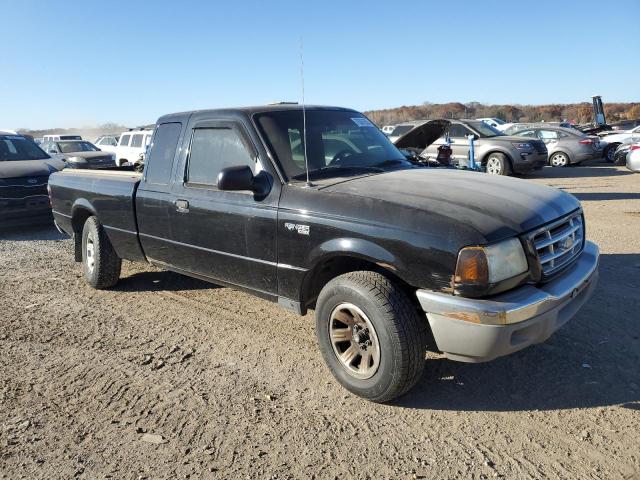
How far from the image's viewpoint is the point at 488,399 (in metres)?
3.27

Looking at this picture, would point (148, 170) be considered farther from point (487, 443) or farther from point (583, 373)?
point (583, 373)

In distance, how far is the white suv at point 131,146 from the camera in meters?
18.5

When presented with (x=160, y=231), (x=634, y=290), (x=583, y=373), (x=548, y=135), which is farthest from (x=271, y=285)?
(x=548, y=135)

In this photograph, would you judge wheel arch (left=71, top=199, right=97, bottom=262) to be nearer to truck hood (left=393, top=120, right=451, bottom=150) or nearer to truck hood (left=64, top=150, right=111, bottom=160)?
truck hood (left=393, top=120, right=451, bottom=150)

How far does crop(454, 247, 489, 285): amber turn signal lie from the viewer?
9.05ft

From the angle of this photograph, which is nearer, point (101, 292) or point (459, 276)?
point (459, 276)

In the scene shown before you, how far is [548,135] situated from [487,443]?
17836mm

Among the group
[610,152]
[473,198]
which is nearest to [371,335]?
[473,198]

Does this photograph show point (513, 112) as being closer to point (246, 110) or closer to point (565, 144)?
point (565, 144)

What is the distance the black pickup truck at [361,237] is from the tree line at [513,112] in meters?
60.2

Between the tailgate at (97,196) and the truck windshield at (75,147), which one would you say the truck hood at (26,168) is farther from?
the truck windshield at (75,147)

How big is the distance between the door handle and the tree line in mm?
60378

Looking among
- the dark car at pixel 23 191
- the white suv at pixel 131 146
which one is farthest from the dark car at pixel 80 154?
the dark car at pixel 23 191

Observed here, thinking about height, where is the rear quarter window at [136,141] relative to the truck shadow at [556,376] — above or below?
above
